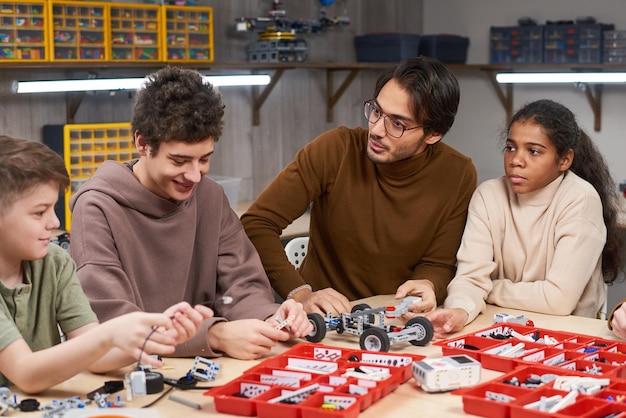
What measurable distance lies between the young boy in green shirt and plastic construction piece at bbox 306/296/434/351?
0.45 meters

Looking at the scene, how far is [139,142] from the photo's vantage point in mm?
2113

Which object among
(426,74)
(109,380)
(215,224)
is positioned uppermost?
(426,74)

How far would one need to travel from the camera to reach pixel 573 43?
531 centimetres

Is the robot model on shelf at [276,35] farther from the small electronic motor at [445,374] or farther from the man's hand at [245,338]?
the small electronic motor at [445,374]

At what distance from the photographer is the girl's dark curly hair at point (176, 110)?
6.71 ft

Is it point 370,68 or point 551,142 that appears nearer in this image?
point 551,142

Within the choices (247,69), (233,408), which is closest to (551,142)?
(233,408)

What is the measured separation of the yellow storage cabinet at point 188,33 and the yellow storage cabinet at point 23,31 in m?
0.62

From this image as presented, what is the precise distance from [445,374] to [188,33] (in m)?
3.19

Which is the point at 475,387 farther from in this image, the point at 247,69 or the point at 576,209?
the point at 247,69

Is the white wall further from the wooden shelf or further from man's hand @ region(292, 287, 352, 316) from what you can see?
man's hand @ region(292, 287, 352, 316)

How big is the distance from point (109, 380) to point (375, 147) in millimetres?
1144

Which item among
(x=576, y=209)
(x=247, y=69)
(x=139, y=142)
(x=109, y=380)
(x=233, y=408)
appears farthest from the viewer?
(x=247, y=69)

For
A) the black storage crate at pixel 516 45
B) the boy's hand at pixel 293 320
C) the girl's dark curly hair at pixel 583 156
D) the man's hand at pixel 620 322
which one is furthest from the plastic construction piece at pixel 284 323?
the black storage crate at pixel 516 45
